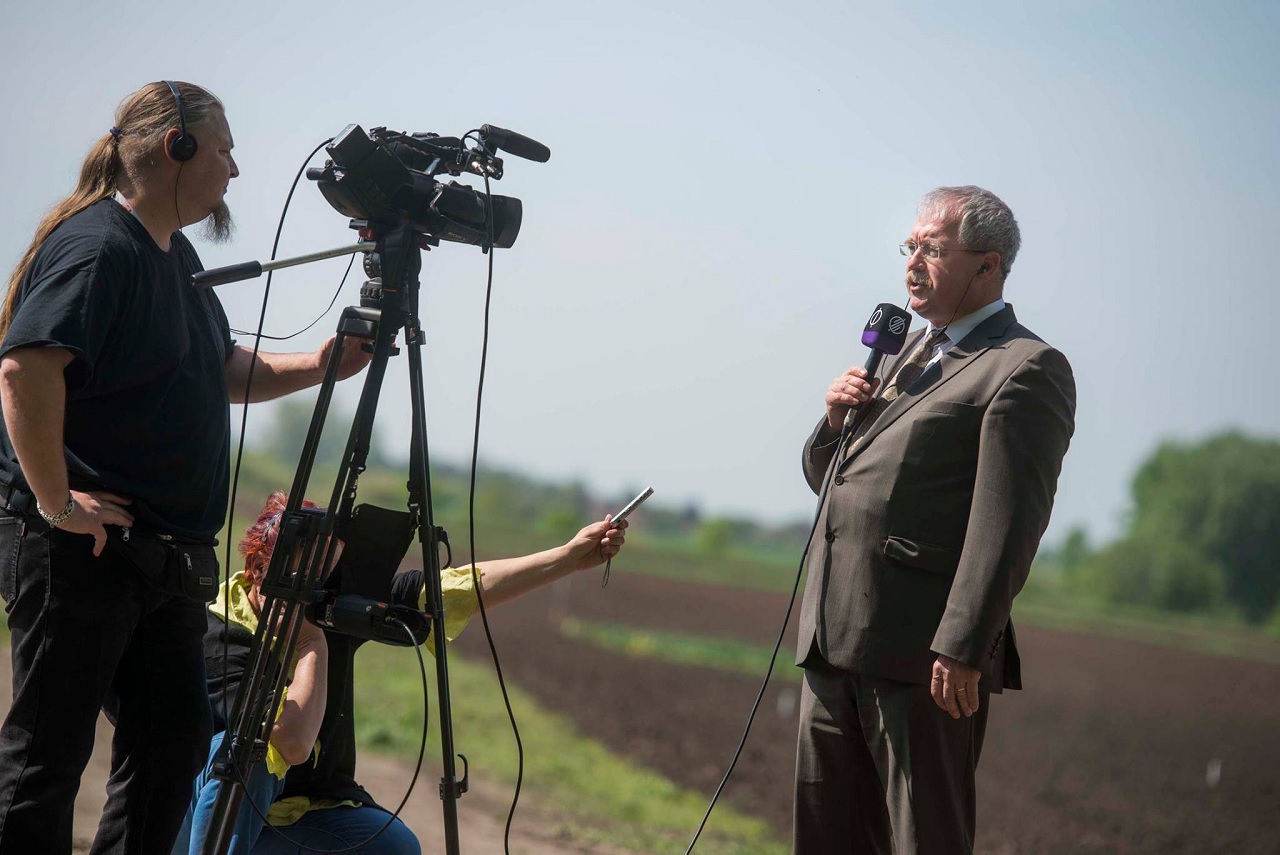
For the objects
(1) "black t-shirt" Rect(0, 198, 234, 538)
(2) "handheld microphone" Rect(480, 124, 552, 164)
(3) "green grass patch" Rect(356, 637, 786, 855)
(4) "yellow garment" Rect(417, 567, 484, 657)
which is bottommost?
Answer: (3) "green grass patch" Rect(356, 637, 786, 855)

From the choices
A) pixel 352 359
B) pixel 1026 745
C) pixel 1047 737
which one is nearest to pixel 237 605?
pixel 352 359

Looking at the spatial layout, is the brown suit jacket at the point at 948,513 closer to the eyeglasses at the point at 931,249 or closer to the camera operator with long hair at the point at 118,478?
the eyeglasses at the point at 931,249

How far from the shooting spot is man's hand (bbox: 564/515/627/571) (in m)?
2.91

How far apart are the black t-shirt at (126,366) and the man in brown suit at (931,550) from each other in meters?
1.41

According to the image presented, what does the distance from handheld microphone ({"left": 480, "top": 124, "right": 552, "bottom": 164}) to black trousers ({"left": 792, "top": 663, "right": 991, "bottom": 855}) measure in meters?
1.34

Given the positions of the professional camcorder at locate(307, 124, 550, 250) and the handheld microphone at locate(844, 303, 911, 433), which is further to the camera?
the handheld microphone at locate(844, 303, 911, 433)

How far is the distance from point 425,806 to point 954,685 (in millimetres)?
4171

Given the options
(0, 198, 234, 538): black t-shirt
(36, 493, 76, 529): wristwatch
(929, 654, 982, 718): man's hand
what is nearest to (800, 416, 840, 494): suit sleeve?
(929, 654, 982, 718): man's hand

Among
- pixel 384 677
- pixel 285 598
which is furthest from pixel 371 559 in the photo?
pixel 384 677

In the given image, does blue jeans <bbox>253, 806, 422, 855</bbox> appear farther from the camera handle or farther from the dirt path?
the dirt path

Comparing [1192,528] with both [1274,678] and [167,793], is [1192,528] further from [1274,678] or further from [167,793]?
[167,793]

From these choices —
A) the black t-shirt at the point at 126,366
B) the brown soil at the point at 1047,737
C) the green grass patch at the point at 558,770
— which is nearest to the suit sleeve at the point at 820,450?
the black t-shirt at the point at 126,366

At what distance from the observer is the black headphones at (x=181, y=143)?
8.26ft

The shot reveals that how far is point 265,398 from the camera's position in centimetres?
307
